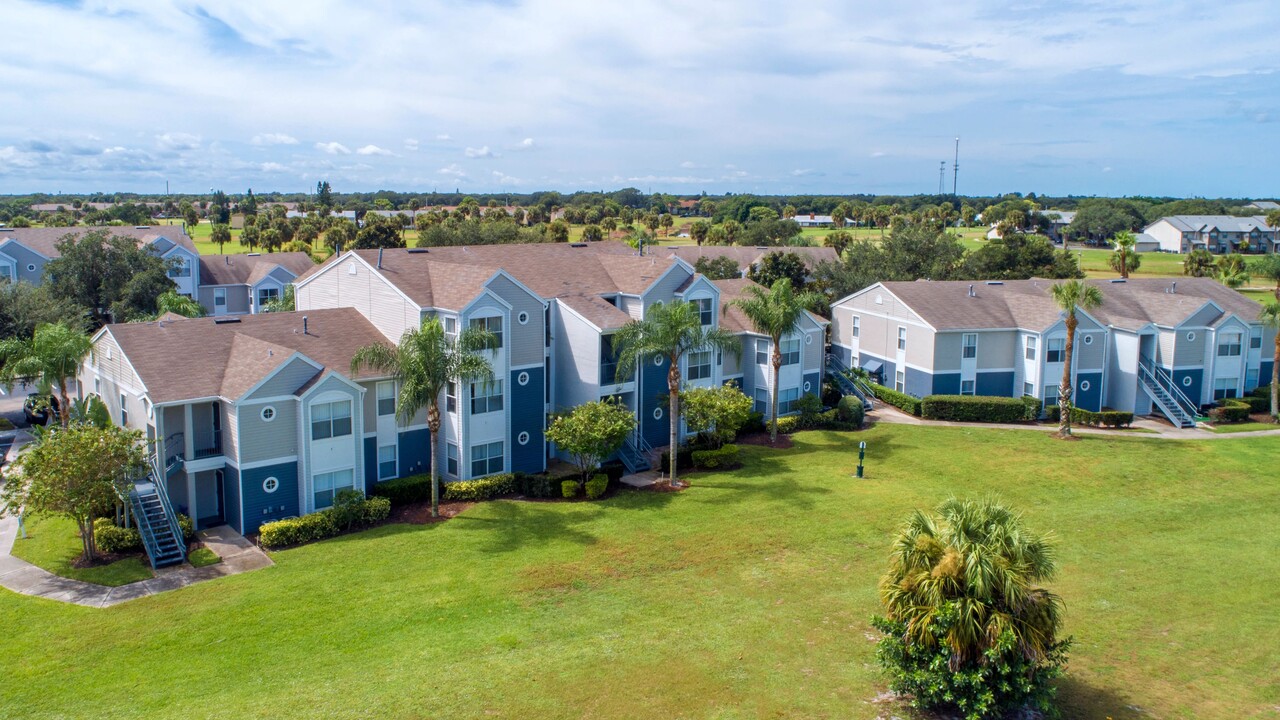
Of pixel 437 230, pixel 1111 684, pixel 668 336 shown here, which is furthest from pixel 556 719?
pixel 437 230

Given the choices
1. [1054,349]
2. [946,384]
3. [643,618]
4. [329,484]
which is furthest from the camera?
[946,384]

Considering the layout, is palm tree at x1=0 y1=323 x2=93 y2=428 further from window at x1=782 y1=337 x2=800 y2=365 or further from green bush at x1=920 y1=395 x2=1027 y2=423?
green bush at x1=920 y1=395 x2=1027 y2=423

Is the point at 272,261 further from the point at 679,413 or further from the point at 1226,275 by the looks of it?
the point at 1226,275

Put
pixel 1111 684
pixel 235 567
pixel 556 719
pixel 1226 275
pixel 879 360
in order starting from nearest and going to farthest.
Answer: pixel 556 719 → pixel 1111 684 → pixel 235 567 → pixel 879 360 → pixel 1226 275

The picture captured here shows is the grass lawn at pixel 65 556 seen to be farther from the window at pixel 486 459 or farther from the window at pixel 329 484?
the window at pixel 486 459

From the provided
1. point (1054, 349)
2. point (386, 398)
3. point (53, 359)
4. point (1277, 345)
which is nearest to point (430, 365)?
point (386, 398)

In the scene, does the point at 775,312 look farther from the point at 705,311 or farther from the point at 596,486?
the point at 596,486
